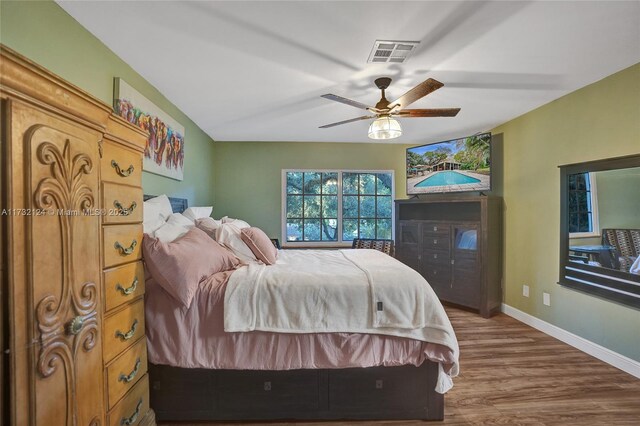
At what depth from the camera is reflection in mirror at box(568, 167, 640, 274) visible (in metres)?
2.18

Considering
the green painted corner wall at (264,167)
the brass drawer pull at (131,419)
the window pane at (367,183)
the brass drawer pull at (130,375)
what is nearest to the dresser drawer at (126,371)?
the brass drawer pull at (130,375)

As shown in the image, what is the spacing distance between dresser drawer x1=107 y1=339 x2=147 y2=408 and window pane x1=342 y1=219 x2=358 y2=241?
338 centimetres

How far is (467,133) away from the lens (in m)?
4.09

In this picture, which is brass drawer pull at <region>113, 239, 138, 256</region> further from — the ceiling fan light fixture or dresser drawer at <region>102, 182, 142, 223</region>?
the ceiling fan light fixture

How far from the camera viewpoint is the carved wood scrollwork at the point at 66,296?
831 mm

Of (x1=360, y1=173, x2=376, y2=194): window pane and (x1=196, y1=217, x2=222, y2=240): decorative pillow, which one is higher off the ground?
(x1=360, y1=173, x2=376, y2=194): window pane

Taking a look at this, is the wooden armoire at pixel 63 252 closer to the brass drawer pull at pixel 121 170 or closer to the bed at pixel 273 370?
the brass drawer pull at pixel 121 170

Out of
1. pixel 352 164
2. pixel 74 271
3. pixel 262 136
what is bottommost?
pixel 74 271

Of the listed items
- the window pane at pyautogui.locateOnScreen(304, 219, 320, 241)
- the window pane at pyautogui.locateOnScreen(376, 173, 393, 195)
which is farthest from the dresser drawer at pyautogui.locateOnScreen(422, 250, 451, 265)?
the window pane at pyautogui.locateOnScreen(304, 219, 320, 241)

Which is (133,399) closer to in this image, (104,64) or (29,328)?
(29,328)

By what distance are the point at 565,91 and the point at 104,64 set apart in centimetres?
381

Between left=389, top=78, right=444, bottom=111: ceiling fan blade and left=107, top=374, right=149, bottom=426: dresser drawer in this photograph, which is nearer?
left=107, top=374, right=149, bottom=426: dresser drawer

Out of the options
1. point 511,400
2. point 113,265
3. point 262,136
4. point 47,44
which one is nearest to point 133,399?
point 113,265

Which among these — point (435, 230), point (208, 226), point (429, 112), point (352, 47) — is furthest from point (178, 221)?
→ point (435, 230)
